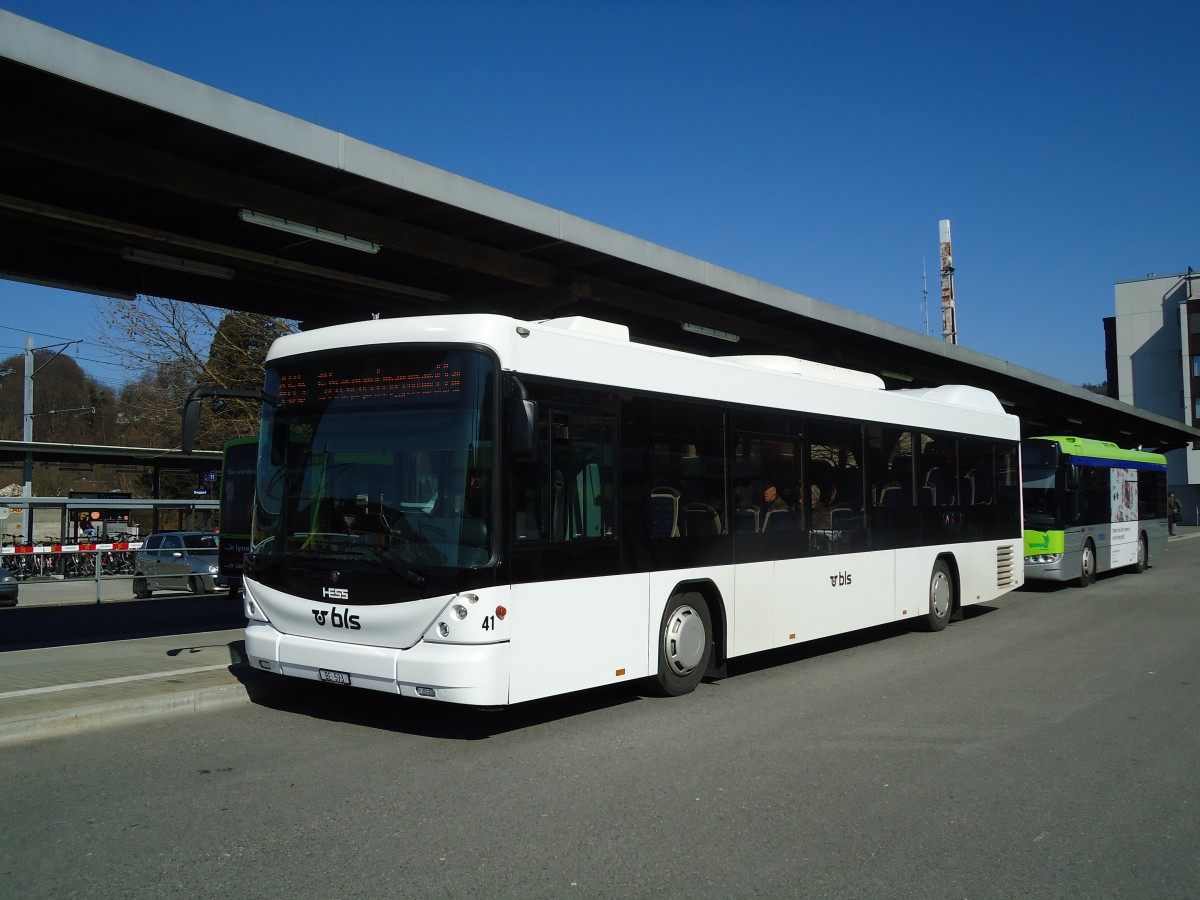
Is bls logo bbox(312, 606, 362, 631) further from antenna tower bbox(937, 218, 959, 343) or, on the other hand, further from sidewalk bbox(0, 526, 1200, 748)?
antenna tower bbox(937, 218, 959, 343)

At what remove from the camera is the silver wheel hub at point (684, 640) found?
29.5 ft

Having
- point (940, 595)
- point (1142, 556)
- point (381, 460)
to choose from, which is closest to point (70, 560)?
point (940, 595)

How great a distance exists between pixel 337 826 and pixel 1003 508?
507 inches

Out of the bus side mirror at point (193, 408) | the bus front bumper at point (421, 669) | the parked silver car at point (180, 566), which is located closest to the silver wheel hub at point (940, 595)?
the bus front bumper at point (421, 669)

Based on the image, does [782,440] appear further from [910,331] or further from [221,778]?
[910,331]

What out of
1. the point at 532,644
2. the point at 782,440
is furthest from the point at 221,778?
the point at 782,440

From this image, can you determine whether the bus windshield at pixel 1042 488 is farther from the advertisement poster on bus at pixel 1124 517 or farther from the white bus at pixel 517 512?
the white bus at pixel 517 512

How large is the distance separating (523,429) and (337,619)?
207 centimetres

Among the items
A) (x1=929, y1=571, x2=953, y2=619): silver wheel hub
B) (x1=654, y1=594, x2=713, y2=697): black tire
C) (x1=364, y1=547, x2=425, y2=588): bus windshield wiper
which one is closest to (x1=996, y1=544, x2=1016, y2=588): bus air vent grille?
(x1=929, y1=571, x2=953, y2=619): silver wheel hub

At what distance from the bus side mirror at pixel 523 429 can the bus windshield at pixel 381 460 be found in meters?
0.22

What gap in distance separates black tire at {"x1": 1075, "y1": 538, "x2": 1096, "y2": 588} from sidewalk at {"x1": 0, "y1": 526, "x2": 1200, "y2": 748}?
16953 mm

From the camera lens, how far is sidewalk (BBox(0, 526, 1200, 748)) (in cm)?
777

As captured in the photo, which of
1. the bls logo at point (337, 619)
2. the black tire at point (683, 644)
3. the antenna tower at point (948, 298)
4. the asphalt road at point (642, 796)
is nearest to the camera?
the asphalt road at point (642, 796)

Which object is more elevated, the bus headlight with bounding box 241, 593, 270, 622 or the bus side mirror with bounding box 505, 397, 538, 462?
the bus side mirror with bounding box 505, 397, 538, 462
